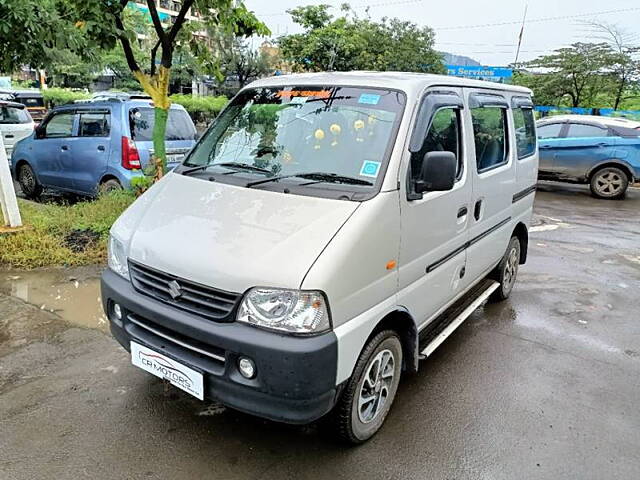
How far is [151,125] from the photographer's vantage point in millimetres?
7094

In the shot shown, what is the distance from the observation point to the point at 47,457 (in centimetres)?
257

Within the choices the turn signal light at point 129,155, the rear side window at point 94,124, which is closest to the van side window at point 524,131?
the turn signal light at point 129,155

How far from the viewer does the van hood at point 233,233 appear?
2.22m

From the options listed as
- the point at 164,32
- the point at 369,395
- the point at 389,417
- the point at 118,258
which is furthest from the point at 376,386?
the point at 164,32

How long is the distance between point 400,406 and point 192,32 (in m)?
5.39

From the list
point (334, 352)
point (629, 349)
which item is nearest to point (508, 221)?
point (629, 349)

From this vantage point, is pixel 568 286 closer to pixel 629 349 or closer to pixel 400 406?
pixel 629 349

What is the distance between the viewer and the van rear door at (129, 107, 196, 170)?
686 centimetres

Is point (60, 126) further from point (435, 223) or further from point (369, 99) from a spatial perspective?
point (435, 223)

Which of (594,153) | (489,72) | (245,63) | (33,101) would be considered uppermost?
(245,63)

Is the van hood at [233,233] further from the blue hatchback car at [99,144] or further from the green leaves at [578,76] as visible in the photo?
the green leaves at [578,76]

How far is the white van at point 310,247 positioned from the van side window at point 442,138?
13 mm

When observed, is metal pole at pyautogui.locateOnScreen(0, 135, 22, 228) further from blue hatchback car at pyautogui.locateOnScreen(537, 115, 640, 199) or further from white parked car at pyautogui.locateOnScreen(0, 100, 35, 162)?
blue hatchback car at pyautogui.locateOnScreen(537, 115, 640, 199)

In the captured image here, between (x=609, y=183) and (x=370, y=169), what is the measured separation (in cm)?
1013
